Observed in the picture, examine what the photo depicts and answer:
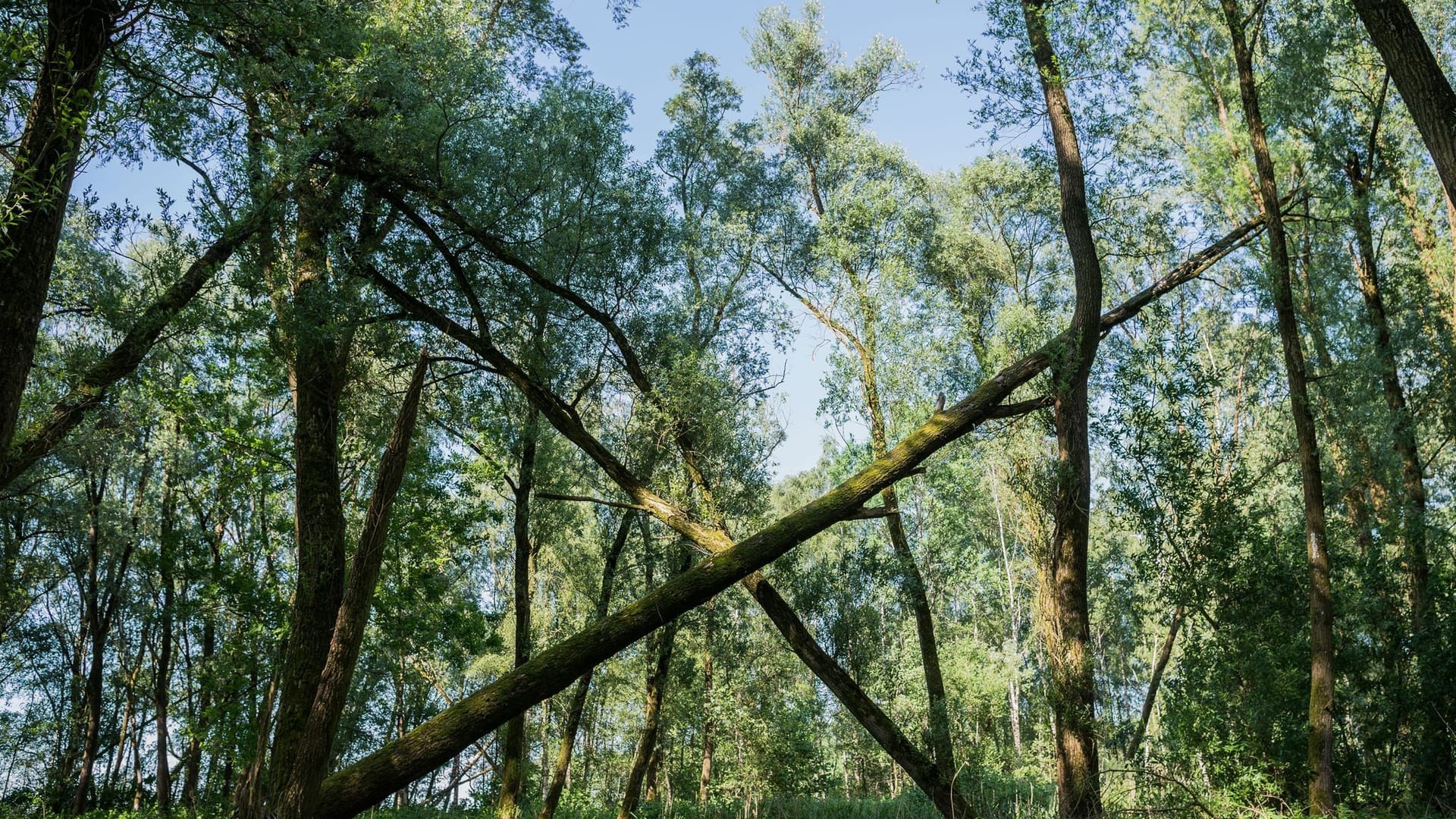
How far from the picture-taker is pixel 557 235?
362 inches

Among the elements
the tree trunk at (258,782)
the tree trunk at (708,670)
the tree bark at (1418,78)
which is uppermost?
the tree bark at (1418,78)

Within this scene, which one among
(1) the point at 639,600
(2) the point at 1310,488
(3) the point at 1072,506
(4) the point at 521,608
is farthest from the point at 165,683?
(2) the point at 1310,488

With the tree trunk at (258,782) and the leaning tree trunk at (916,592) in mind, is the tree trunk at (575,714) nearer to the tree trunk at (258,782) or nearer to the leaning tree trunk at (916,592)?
the leaning tree trunk at (916,592)

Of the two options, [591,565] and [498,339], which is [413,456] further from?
[591,565]

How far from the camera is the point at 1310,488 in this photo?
7.77 meters

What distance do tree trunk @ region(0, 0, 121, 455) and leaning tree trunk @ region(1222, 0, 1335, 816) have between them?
928 centimetres

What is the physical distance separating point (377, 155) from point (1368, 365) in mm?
11622

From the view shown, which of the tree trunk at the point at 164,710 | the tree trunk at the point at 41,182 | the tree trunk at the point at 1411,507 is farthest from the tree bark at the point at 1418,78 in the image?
the tree trunk at the point at 164,710

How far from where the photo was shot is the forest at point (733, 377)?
641 cm

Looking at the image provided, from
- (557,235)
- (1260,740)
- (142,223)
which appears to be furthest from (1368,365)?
(142,223)

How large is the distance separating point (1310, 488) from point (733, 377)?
8.35 m

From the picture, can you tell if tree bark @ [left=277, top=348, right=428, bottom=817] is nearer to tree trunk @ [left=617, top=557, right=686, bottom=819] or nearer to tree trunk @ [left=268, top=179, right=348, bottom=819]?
tree trunk @ [left=268, top=179, right=348, bottom=819]

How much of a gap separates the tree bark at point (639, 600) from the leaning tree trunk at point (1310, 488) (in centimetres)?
129

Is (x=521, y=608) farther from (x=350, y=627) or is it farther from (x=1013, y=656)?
(x=1013, y=656)
